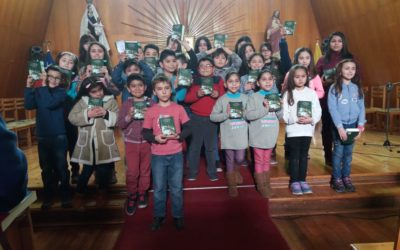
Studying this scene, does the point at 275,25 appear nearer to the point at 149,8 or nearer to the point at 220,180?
the point at 149,8

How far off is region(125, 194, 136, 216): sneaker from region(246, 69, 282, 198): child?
1.19 m

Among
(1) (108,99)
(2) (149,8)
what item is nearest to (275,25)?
(2) (149,8)

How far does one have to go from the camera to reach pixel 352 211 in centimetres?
289

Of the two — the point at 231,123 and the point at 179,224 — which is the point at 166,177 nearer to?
the point at 179,224

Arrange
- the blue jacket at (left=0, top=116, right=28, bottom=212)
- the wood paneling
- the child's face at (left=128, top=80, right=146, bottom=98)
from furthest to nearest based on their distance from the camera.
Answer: the wood paneling, the child's face at (left=128, top=80, right=146, bottom=98), the blue jacket at (left=0, top=116, right=28, bottom=212)

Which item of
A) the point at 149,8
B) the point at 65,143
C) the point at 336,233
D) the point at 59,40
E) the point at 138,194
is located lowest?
the point at 336,233

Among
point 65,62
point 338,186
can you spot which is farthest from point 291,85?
point 65,62

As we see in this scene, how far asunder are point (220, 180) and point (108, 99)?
1.37m

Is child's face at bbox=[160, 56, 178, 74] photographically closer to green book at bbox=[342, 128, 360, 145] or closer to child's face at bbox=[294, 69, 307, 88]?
child's face at bbox=[294, 69, 307, 88]

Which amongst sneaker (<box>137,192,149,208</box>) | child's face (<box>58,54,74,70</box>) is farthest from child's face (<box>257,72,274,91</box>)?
child's face (<box>58,54,74,70</box>)

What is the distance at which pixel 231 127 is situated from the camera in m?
2.76

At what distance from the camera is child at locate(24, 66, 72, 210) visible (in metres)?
2.47

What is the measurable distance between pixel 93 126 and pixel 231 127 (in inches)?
49.4

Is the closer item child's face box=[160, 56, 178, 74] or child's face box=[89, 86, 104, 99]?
child's face box=[89, 86, 104, 99]
